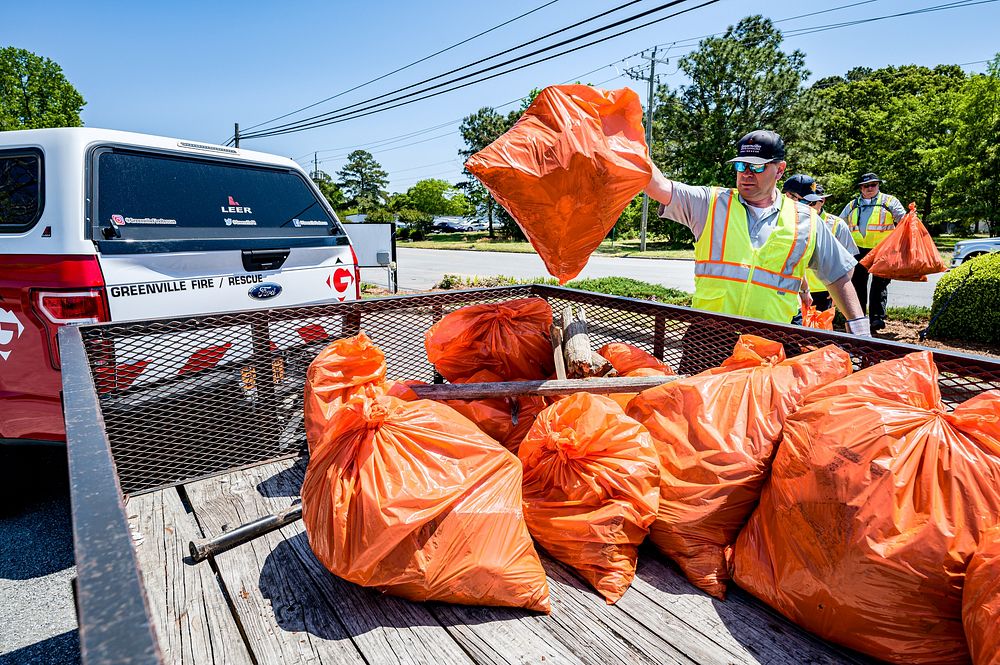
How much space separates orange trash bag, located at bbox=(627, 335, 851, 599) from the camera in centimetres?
174

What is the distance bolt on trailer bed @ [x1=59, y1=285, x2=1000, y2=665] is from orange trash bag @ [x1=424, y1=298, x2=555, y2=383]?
414mm

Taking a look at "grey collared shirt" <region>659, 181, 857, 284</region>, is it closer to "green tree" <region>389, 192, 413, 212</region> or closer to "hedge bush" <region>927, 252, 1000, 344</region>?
"hedge bush" <region>927, 252, 1000, 344</region>

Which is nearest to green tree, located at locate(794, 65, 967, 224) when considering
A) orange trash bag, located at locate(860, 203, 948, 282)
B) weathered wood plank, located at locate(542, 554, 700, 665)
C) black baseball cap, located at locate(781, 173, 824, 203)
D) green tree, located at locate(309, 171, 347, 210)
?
orange trash bag, located at locate(860, 203, 948, 282)

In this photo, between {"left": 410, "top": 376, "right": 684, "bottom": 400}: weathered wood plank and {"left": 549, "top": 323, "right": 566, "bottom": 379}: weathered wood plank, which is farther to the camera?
{"left": 549, "top": 323, "right": 566, "bottom": 379}: weathered wood plank

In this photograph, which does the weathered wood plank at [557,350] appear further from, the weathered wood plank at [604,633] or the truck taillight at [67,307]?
the truck taillight at [67,307]

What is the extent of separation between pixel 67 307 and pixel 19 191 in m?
0.89

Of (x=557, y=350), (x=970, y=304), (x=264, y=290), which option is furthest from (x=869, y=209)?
(x=264, y=290)

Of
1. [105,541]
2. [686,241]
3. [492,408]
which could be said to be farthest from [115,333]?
[686,241]

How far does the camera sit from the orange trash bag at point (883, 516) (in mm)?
1312

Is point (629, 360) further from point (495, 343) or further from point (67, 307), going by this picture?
point (67, 307)

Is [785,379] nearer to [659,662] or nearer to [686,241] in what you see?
[659,662]

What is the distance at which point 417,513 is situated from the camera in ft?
4.97

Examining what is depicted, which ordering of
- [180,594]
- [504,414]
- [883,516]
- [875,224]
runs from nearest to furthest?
[883,516]
[180,594]
[504,414]
[875,224]

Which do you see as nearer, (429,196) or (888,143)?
(888,143)
